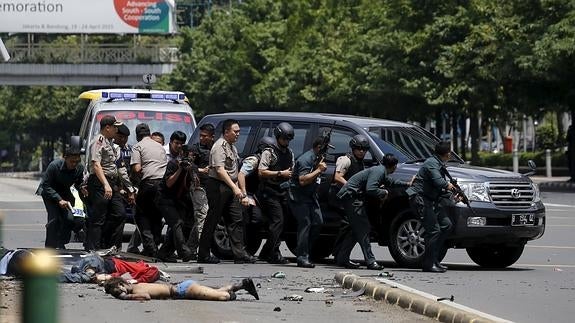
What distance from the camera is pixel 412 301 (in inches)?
434

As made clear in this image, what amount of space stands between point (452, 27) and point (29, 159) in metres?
88.8

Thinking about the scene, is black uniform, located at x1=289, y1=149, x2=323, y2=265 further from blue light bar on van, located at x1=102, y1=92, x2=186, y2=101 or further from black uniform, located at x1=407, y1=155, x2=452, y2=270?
blue light bar on van, located at x1=102, y1=92, x2=186, y2=101

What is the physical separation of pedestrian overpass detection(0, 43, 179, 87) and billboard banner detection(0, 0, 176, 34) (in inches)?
40.1

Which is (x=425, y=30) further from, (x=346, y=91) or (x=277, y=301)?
(x=277, y=301)

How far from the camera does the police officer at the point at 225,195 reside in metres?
15.9

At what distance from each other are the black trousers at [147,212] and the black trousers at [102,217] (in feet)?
0.73

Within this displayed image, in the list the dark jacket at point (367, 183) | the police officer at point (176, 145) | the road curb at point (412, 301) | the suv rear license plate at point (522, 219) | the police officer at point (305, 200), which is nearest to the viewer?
the road curb at point (412, 301)

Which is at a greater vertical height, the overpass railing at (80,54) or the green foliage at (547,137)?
the overpass railing at (80,54)

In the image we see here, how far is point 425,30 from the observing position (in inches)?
1969

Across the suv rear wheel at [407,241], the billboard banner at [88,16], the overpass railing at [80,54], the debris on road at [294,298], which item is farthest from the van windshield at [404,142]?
the billboard banner at [88,16]

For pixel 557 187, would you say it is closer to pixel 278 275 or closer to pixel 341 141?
pixel 341 141

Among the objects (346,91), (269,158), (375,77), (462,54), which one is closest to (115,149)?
(269,158)

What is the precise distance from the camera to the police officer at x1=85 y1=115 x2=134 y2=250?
53.3ft

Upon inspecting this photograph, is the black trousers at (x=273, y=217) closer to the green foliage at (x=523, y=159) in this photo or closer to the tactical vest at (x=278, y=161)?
the tactical vest at (x=278, y=161)
